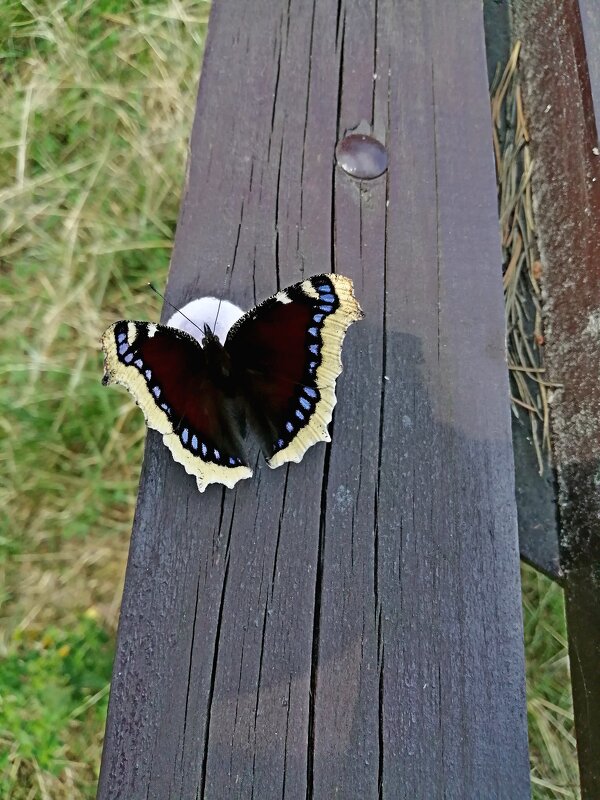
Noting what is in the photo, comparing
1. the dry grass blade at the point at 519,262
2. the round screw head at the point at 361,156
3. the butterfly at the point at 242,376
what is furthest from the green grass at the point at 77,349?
the round screw head at the point at 361,156

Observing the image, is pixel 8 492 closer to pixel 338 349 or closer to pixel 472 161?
pixel 338 349

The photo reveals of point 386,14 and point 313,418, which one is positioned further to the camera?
point 386,14

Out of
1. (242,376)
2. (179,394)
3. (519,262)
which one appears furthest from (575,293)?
(179,394)

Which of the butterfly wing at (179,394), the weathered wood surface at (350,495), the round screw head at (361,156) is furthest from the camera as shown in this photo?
the round screw head at (361,156)

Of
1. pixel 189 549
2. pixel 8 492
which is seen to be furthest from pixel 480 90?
pixel 8 492

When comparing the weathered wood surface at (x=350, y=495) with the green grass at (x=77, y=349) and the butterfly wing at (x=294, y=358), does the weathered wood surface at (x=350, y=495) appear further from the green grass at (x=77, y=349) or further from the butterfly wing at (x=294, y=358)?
the green grass at (x=77, y=349)

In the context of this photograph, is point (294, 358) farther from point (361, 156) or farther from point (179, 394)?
point (361, 156)
